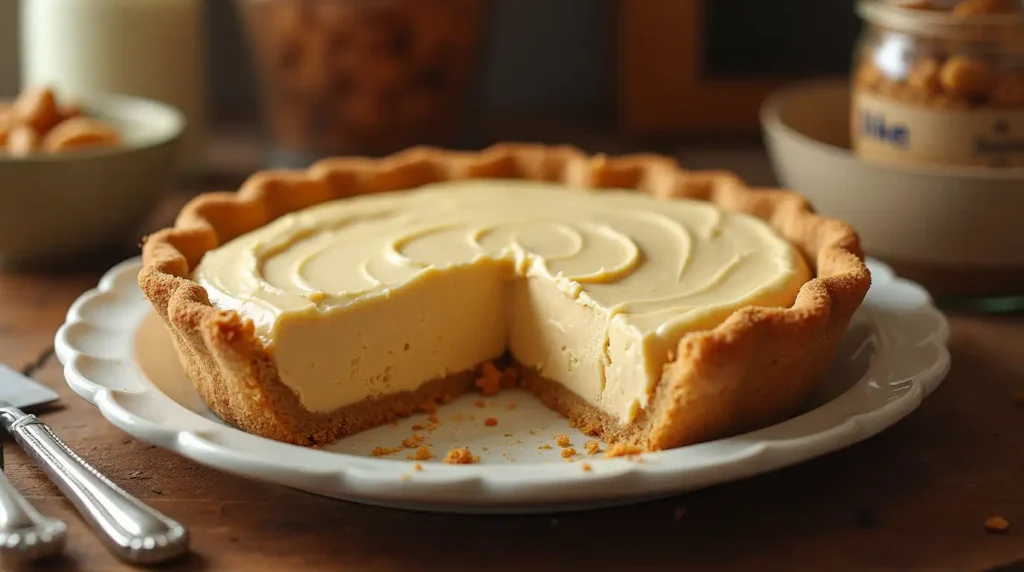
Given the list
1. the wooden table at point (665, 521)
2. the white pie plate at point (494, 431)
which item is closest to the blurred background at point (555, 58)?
the white pie plate at point (494, 431)

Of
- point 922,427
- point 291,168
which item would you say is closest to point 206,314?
point 922,427

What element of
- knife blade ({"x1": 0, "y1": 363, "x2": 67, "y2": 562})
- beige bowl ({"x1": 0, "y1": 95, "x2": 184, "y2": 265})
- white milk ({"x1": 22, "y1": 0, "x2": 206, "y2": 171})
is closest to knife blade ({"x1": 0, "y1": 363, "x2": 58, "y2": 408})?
knife blade ({"x1": 0, "y1": 363, "x2": 67, "y2": 562})

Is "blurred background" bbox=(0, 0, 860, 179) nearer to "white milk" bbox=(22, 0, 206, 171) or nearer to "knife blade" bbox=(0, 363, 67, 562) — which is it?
"white milk" bbox=(22, 0, 206, 171)

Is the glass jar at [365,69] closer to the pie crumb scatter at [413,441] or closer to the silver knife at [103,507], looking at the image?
the pie crumb scatter at [413,441]

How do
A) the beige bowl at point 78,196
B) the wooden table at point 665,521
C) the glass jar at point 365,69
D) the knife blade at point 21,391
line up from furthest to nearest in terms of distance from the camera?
the glass jar at point 365,69 → the beige bowl at point 78,196 → the knife blade at point 21,391 → the wooden table at point 665,521

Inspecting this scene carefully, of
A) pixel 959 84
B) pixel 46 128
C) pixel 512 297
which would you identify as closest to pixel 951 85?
pixel 959 84
